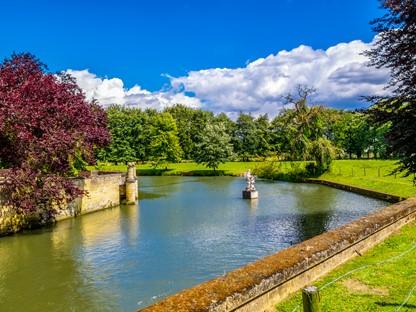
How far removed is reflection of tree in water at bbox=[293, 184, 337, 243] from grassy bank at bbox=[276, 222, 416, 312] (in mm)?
6712

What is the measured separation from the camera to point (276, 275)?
17.1ft

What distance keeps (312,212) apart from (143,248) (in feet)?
35.2

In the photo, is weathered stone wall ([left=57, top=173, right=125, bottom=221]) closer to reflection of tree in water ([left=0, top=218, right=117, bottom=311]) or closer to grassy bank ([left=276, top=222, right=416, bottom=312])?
reflection of tree in water ([left=0, top=218, right=117, bottom=311])

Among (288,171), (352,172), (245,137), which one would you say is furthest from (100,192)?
(245,137)

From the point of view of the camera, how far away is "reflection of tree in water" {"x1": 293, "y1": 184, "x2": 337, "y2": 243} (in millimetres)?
15197

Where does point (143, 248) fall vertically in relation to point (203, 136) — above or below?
below

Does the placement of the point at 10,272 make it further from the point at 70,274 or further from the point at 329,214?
the point at 329,214

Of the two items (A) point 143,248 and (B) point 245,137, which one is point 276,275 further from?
(B) point 245,137

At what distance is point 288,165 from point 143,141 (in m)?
37.1

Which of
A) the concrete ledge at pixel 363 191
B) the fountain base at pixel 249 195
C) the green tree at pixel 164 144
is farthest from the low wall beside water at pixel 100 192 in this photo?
the green tree at pixel 164 144

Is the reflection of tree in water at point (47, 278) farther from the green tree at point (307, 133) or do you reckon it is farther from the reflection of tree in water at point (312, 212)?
the green tree at point (307, 133)

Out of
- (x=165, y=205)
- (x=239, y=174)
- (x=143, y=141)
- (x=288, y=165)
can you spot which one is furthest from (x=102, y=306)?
(x=143, y=141)

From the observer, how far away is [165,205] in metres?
24.1

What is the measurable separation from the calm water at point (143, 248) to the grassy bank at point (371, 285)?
446 cm
